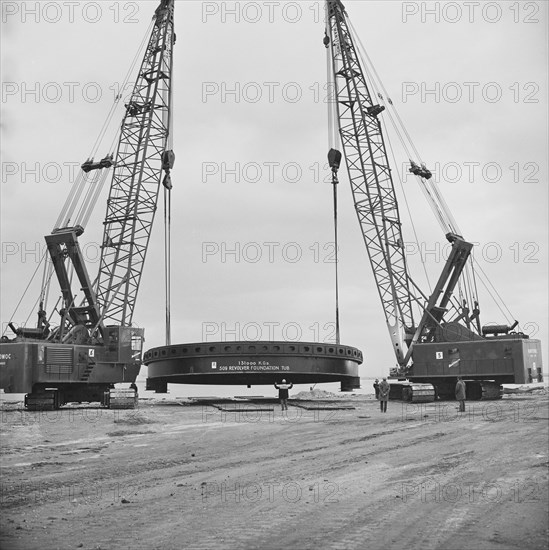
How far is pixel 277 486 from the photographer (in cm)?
1628

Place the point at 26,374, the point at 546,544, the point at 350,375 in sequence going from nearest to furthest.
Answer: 1. the point at 546,544
2. the point at 26,374
3. the point at 350,375

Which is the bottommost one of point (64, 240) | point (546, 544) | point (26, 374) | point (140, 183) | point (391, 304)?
point (546, 544)

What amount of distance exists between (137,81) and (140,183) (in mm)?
8710

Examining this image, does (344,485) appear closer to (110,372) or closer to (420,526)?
(420,526)

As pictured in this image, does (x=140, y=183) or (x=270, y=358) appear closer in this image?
(x=270, y=358)

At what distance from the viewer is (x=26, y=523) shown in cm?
1298

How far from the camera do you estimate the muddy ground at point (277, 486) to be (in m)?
12.2

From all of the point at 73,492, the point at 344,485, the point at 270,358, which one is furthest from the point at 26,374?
the point at 344,485

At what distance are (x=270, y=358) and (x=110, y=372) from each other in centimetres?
996

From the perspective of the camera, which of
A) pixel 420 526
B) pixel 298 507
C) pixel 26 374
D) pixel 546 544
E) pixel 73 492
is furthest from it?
pixel 26 374

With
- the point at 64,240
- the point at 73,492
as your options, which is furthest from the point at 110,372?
the point at 73,492

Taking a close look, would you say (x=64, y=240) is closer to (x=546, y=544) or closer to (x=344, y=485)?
(x=344, y=485)

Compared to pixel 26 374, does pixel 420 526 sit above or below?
below

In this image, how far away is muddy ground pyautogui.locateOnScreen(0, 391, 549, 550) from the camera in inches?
479
